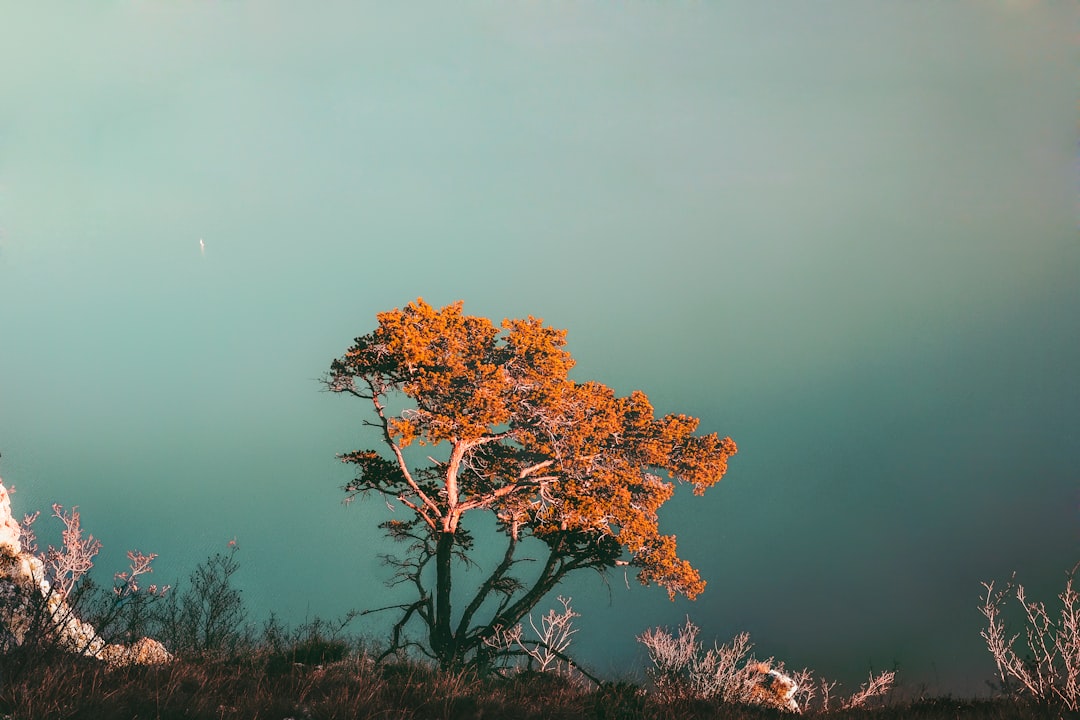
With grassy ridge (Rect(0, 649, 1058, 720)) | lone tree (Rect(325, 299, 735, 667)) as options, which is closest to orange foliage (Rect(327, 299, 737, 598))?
lone tree (Rect(325, 299, 735, 667))

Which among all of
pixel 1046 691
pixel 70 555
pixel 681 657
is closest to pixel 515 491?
pixel 681 657

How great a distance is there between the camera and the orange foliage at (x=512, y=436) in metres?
17.5

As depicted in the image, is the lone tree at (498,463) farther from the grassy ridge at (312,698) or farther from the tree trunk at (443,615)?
the grassy ridge at (312,698)

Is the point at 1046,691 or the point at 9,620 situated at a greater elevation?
the point at 1046,691

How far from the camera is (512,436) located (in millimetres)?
19062

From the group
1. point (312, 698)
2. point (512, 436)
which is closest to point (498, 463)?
point (512, 436)

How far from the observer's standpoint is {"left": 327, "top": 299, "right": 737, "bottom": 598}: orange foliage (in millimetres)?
17453

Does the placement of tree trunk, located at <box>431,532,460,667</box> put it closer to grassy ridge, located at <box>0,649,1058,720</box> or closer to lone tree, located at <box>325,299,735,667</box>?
lone tree, located at <box>325,299,735,667</box>

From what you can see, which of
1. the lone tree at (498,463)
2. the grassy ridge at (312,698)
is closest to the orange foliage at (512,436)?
the lone tree at (498,463)

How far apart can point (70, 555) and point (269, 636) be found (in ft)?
80.4

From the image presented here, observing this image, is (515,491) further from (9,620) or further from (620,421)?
(9,620)

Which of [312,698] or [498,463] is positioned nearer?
[312,698]

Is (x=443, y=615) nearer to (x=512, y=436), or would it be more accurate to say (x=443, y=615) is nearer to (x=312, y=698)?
(x=512, y=436)

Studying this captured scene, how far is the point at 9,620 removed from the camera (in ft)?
54.0
